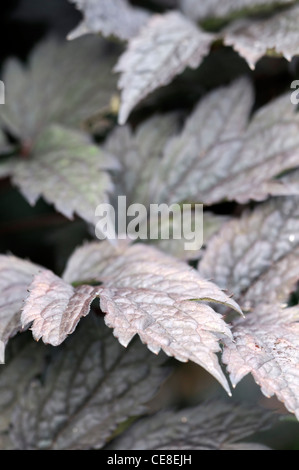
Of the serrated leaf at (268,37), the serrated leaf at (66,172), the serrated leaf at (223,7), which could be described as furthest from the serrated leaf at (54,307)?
the serrated leaf at (223,7)

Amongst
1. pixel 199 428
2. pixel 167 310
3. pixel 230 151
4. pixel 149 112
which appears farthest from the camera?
pixel 149 112

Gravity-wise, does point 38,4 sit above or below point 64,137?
above

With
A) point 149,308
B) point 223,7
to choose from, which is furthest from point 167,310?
point 223,7

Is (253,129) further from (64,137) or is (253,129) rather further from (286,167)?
(64,137)

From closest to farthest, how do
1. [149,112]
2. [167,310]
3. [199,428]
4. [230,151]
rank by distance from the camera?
[167,310] < [199,428] < [230,151] < [149,112]

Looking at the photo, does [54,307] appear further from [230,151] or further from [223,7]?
[223,7]

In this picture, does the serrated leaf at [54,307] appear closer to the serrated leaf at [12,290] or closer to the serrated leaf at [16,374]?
the serrated leaf at [12,290]
